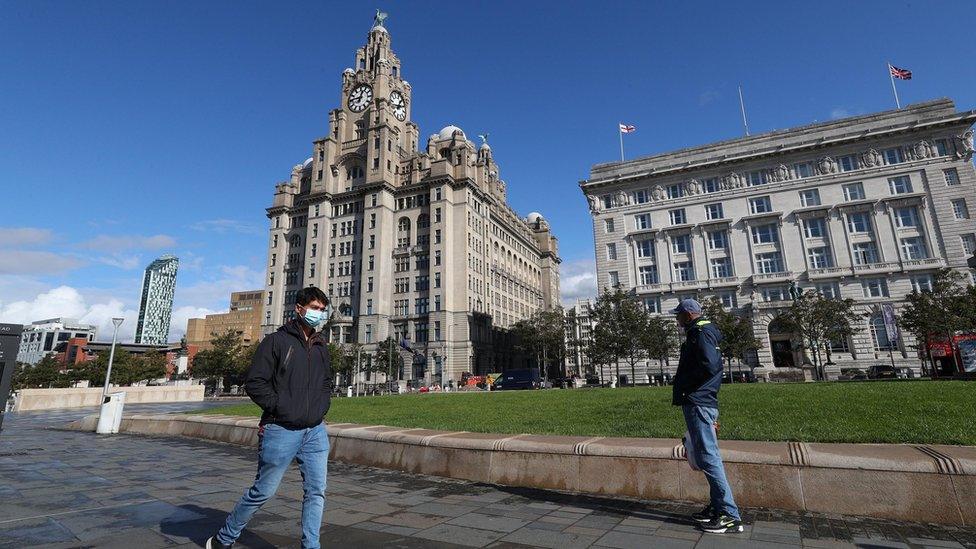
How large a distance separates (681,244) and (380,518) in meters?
54.8

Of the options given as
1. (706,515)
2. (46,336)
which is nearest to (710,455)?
(706,515)

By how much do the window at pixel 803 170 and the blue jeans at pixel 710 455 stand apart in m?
57.2

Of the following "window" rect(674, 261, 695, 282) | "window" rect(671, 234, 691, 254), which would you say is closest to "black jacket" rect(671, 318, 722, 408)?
"window" rect(674, 261, 695, 282)

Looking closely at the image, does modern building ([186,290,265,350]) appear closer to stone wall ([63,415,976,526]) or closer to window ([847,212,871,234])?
window ([847,212,871,234])

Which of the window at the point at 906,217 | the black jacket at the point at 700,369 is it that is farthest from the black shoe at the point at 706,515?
the window at the point at 906,217

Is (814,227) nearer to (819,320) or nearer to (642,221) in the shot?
(819,320)

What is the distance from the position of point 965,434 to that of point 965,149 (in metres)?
57.5

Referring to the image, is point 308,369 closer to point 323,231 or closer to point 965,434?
point 965,434

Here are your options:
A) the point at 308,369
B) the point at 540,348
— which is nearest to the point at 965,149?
the point at 540,348

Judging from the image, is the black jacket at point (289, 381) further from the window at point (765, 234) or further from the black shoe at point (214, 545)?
the window at point (765, 234)

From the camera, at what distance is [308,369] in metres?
4.31

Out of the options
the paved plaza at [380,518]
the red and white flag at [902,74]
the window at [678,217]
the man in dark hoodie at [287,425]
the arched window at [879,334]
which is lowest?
the paved plaza at [380,518]

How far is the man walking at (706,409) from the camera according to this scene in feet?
15.9

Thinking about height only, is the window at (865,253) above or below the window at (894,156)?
below
